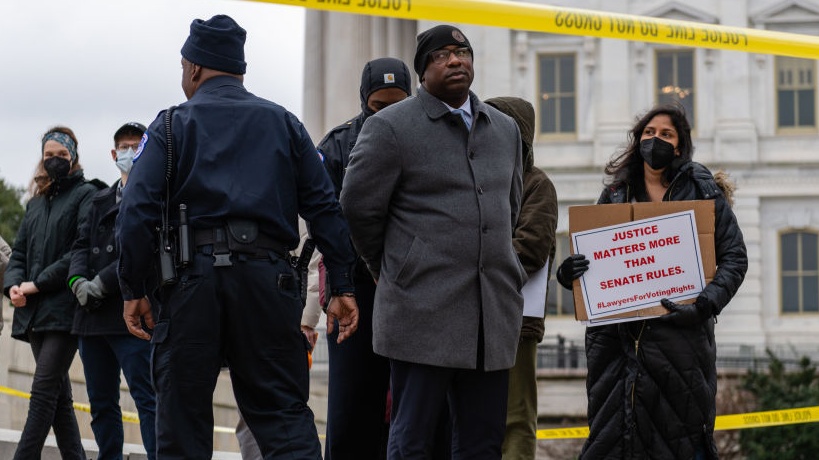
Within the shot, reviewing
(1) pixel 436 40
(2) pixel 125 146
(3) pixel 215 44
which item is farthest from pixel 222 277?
(2) pixel 125 146

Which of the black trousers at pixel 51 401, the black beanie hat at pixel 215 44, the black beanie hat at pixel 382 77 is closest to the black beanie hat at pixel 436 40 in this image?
the black beanie hat at pixel 215 44

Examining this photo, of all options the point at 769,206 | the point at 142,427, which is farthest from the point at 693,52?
the point at 142,427

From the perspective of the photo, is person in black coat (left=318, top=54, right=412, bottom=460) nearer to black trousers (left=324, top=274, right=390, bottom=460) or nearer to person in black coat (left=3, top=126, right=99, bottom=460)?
black trousers (left=324, top=274, right=390, bottom=460)

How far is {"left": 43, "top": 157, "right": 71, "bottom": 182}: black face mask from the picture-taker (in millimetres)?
9672

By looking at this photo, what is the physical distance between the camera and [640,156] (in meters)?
7.66

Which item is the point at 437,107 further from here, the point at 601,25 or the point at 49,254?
the point at 601,25

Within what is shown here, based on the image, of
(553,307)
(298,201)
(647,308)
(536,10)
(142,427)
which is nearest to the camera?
(298,201)

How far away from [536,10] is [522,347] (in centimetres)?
355

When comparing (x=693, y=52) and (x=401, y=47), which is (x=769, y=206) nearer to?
(x=693, y=52)

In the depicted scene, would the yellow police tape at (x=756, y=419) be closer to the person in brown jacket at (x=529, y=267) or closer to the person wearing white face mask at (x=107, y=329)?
the person in brown jacket at (x=529, y=267)

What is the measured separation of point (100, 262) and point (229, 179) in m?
3.24

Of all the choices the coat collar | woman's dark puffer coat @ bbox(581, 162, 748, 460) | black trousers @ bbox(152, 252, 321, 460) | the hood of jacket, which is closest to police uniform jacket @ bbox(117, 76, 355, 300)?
black trousers @ bbox(152, 252, 321, 460)

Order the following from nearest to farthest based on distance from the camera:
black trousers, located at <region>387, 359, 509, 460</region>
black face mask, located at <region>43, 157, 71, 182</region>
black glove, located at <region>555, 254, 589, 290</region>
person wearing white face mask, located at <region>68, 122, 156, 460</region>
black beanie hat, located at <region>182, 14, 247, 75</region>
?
1. black trousers, located at <region>387, 359, 509, 460</region>
2. black beanie hat, located at <region>182, 14, 247, 75</region>
3. black glove, located at <region>555, 254, 589, 290</region>
4. person wearing white face mask, located at <region>68, 122, 156, 460</region>
5. black face mask, located at <region>43, 157, 71, 182</region>

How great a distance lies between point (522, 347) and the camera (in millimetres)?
7570
